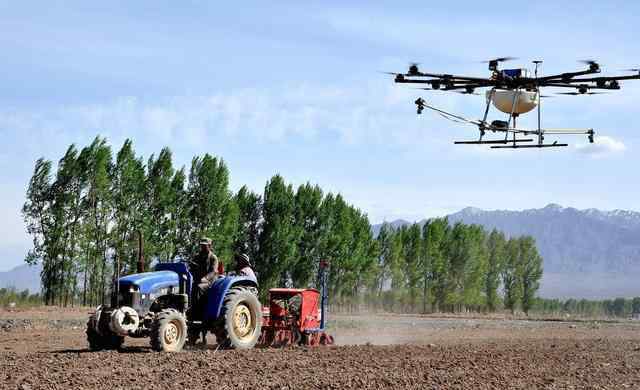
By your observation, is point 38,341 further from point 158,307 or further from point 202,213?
point 202,213

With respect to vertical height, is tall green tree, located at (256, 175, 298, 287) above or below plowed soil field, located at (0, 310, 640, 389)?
above

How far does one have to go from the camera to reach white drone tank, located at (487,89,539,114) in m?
→ 24.5

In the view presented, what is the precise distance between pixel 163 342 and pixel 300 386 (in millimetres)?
4256

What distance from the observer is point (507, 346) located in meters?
21.8

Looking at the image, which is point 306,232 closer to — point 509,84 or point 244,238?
point 244,238

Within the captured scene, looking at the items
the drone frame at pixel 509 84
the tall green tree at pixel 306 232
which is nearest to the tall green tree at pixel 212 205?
the tall green tree at pixel 306 232

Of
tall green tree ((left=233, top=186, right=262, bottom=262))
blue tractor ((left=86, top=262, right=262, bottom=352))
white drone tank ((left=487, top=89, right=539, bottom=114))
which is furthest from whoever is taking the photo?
tall green tree ((left=233, top=186, right=262, bottom=262))

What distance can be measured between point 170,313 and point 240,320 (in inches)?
84.2

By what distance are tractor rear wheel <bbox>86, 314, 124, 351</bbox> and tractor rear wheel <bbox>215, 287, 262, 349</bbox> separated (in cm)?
195

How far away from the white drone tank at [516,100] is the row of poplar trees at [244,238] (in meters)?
20.9

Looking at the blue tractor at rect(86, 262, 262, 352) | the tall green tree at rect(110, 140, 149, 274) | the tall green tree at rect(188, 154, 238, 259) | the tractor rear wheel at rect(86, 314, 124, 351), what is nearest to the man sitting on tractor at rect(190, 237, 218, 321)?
the blue tractor at rect(86, 262, 262, 352)

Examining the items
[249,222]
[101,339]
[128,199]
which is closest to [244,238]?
[249,222]

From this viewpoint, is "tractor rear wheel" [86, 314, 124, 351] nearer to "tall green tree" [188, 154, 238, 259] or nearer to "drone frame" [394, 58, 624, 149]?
"drone frame" [394, 58, 624, 149]

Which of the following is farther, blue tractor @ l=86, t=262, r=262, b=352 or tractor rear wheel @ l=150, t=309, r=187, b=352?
blue tractor @ l=86, t=262, r=262, b=352
